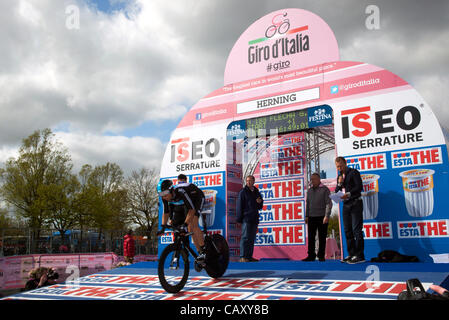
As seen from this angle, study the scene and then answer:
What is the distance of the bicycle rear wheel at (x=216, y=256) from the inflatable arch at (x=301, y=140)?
2.71m

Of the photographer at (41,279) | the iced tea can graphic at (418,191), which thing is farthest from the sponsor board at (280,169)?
the photographer at (41,279)

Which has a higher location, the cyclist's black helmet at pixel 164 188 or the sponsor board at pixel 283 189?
the sponsor board at pixel 283 189

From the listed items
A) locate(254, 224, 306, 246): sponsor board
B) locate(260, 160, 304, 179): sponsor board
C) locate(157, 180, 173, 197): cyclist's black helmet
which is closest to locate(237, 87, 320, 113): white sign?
locate(260, 160, 304, 179): sponsor board

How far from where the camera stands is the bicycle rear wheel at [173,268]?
482cm

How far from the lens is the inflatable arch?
6480mm

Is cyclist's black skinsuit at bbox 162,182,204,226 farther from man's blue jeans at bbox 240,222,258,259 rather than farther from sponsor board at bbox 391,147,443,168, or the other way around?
sponsor board at bbox 391,147,443,168

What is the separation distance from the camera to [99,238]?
19.6 m

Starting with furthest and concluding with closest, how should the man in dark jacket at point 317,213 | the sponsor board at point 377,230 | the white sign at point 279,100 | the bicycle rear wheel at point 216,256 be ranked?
the white sign at point 279,100 → the man in dark jacket at point 317,213 → the sponsor board at point 377,230 → the bicycle rear wheel at point 216,256

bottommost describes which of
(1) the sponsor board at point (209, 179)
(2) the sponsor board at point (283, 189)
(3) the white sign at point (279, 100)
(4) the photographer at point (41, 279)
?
(4) the photographer at point (41, 279)

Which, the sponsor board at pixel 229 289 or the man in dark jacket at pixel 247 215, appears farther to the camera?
the man in dark jacket at pixel 247 215

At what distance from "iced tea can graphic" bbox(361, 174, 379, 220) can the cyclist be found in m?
3.25

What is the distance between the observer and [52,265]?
14.5 metres

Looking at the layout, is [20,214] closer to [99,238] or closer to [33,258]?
[99,238]

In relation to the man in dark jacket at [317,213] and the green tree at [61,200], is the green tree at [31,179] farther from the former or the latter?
the man in dark jacket at [317,213]
